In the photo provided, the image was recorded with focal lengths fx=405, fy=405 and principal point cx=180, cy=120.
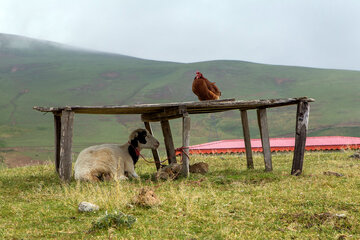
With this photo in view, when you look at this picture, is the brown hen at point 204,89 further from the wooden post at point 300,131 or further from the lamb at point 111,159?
the wooden post at point 300,131

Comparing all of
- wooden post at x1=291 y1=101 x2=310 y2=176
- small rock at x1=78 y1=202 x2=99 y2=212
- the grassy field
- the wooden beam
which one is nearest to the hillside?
the wooden beam

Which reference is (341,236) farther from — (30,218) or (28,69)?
(28,69)

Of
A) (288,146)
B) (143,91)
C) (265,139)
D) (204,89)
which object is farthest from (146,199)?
(143,91)

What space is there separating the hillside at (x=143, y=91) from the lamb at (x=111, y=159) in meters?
36.6

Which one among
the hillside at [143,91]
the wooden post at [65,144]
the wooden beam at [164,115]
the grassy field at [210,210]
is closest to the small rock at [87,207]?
the grassy field at [210,210]

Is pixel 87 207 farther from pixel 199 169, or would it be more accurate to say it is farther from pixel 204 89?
pixel 204 89

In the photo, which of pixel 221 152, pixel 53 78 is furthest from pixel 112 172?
pixel 53 78

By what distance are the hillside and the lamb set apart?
3659 centimetres

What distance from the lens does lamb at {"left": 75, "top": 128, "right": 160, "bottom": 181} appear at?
9.51 metres

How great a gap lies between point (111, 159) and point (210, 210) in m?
4.33

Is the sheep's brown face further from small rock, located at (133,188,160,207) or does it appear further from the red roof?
the red roof

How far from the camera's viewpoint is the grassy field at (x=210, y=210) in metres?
5.21

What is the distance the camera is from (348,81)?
269 ft

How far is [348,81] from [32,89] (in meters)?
64.0
